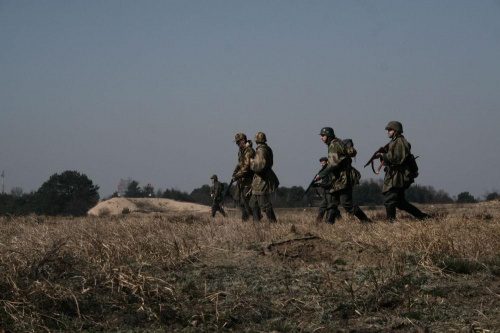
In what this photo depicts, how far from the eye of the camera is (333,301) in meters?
5.22

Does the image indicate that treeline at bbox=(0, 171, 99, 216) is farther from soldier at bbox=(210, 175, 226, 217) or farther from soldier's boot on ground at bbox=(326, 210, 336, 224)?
soldier's boot on ground at bbox=(326, 210, 336, 224)

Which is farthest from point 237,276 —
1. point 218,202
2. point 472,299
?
point 218,202

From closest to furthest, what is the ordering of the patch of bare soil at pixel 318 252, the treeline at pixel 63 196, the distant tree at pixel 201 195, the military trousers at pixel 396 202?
the patch of bare soil at pixel 318 252 → the military trousers at pixel 396 202 → the treeline at pixel 63 196 → the distant tree at pixel 201 195

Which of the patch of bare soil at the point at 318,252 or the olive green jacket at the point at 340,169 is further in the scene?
the olive green jacket at the point at 340,169

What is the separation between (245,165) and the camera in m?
14.0

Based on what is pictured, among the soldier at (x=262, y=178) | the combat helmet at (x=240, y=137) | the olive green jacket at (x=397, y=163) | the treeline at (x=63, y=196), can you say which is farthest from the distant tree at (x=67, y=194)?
the olive green jacket at (x=397, y=163)

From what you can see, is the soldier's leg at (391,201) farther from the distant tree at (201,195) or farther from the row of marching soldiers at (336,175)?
the distant tree at (201,195)

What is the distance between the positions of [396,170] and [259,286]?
20.5ft

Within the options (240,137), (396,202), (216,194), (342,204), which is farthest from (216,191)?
(396,202)

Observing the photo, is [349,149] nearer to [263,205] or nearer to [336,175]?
[336,175]

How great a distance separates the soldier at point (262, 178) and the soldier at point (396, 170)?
237 centimetres

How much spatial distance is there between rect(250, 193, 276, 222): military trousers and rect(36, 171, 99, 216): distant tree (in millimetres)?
37453

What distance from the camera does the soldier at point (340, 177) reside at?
39.4 ft

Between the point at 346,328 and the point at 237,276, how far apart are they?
5.07 ft
